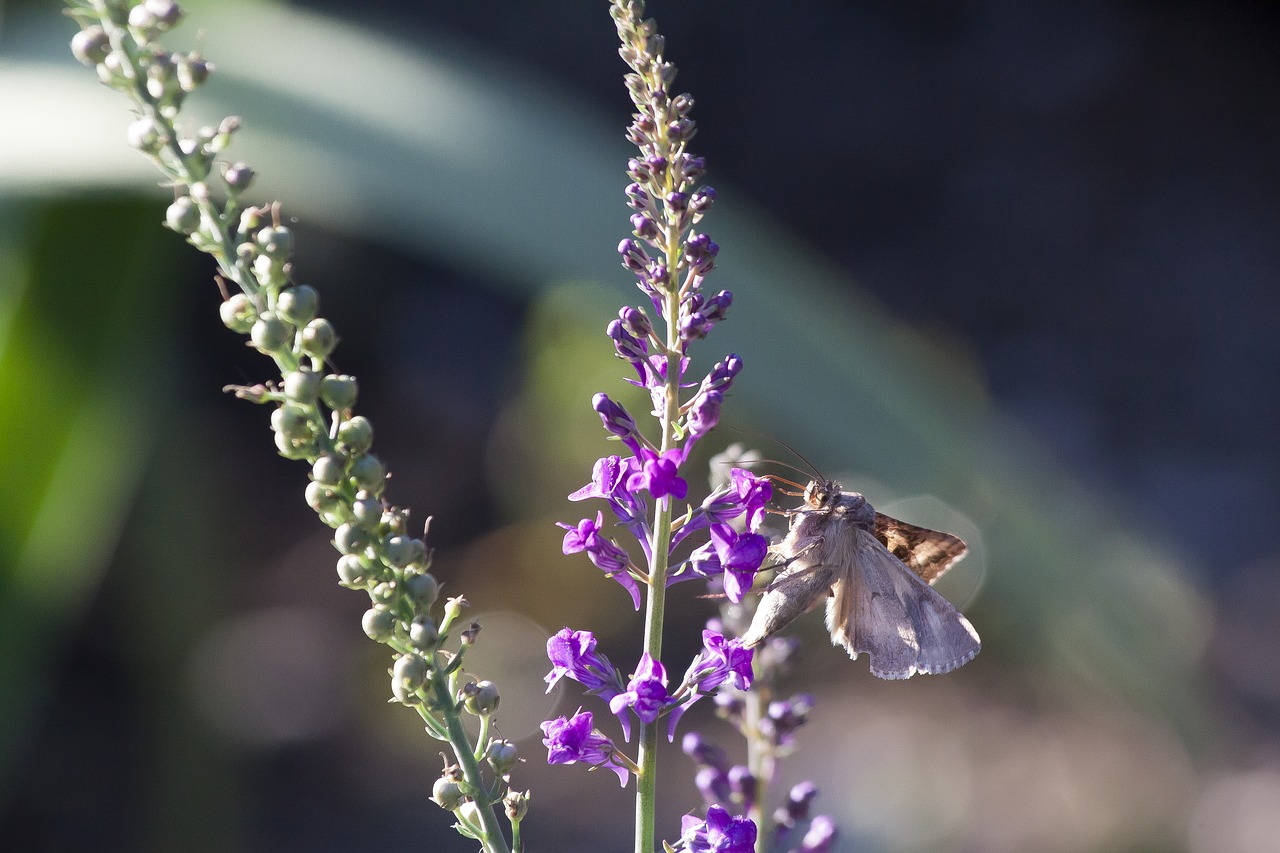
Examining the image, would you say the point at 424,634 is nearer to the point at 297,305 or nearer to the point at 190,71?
the point at 297,305

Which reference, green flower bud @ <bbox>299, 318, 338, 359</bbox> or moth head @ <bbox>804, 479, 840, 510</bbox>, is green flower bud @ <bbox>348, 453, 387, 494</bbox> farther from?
moth head @ <bbox>804, 479, 840, 510</bbox>

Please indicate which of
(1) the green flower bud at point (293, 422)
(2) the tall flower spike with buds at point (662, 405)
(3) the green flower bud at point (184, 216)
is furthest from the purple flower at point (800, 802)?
(3) the green flower bud at point (184, 216)

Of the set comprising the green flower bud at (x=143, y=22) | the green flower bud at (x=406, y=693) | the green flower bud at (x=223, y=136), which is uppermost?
the green flower bud at (x=143, y=22)

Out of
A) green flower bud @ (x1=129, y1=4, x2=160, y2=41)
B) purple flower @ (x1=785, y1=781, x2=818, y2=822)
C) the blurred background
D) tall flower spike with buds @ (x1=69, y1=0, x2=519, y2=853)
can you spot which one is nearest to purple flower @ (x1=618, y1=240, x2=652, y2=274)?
tall flower spike with buds @ (x1=69, y1=0, x2=519, y2=853)

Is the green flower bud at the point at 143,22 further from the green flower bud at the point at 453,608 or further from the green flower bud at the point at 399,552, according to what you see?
the green flower bud at the point at 453,608

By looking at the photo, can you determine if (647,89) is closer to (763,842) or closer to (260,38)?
(763,842)

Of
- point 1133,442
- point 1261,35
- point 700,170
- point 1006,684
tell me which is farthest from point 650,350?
point 1261,35

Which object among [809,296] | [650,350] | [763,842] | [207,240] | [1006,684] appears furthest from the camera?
[1006,684]
